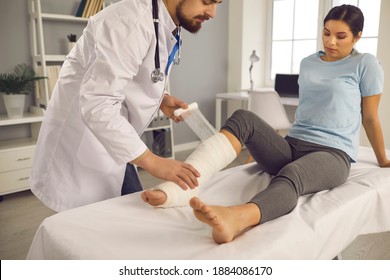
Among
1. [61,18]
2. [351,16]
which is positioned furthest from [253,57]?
[351,16]

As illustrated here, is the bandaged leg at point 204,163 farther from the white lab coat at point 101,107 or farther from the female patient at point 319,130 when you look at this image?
the white lab coat at point 101,107

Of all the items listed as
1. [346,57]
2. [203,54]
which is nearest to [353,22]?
[346,57]

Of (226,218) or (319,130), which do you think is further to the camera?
(319,130)

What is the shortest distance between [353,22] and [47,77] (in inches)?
83.5

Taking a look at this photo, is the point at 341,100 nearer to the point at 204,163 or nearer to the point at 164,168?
the point at 204,163

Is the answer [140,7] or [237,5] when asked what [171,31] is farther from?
[237,5]

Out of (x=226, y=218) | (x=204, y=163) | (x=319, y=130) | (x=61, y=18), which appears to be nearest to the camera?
(x=226, y=218)

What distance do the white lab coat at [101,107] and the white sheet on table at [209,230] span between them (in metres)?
0.16

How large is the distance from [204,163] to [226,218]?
292mm

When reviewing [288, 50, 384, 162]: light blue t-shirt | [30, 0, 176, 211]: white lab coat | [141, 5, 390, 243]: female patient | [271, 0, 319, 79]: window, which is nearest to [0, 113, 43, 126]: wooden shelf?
[30, 0, 176, 211]: white lab coat

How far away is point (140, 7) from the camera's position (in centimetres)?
100

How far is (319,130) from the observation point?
1.46m

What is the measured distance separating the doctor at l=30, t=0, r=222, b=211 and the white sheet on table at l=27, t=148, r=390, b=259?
0.50ft

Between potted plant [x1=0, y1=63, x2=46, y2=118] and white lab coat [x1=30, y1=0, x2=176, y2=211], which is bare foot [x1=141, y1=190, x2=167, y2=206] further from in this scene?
potted plant [x1=0, y1=63, x2=46, y2=118]
